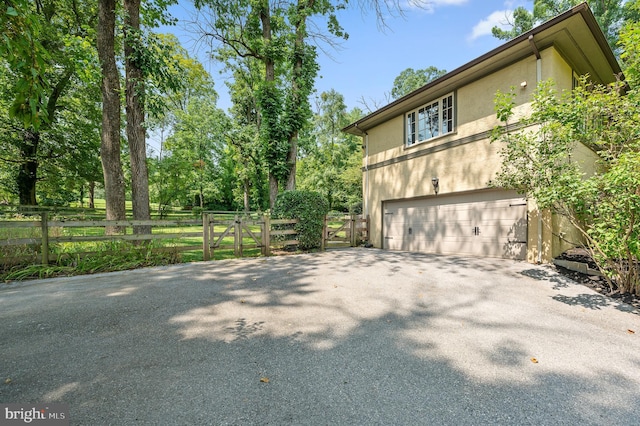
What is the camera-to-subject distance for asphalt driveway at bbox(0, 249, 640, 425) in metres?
1.87

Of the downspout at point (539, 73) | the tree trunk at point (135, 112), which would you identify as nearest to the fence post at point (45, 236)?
the tree trunk at point (135, 112)

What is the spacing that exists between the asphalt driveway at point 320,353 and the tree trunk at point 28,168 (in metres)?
13.1

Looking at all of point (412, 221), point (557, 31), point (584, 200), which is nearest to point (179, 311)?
point (584, 200)

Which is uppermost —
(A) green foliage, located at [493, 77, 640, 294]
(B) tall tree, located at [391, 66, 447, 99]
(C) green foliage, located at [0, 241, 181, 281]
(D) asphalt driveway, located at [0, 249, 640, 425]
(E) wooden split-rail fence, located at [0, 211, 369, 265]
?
(B) tall tree, located at [391, 66, 447, 99]

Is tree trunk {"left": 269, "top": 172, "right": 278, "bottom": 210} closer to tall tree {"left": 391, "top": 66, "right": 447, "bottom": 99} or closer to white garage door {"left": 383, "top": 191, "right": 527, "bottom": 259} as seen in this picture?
white garage door {"left": 383, "top": 191, "right": 527, "bottom": 259}

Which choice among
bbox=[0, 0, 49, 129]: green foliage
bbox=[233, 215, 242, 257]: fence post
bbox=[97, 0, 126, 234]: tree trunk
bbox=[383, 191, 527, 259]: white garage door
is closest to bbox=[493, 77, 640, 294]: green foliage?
bbox=[383, 191, 527, 259]: white garage door

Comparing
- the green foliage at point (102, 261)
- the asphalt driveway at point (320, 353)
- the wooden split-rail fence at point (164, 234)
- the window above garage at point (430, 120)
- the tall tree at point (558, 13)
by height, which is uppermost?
the tall tree at point (558, 13)

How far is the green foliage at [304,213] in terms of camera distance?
9.19 m

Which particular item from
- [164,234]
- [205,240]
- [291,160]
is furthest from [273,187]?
[164,234]

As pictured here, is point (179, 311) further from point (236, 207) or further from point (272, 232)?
point (236, 207)

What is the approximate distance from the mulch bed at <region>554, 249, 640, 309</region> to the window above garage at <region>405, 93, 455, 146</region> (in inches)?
187

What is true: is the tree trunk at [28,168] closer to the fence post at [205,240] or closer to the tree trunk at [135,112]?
the tree trunk at [135,112]

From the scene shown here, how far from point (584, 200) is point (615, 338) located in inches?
94.0

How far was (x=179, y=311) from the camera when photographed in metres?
A: 3.59
